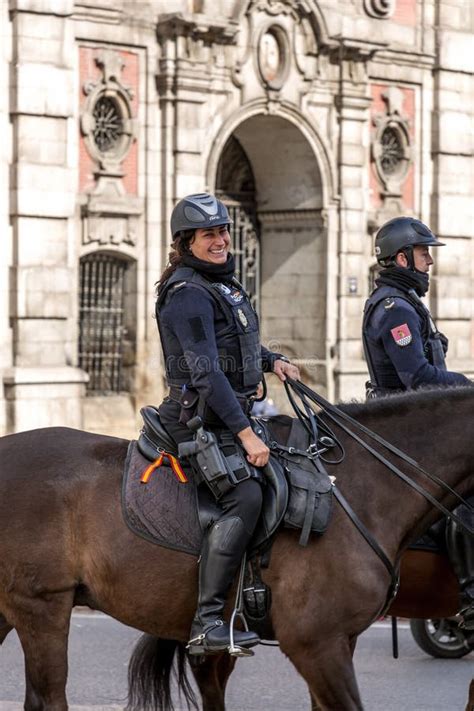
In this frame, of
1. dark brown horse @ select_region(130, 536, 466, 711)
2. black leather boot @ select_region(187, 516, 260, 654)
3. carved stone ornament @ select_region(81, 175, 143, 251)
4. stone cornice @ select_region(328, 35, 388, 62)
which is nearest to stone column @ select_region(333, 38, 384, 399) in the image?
stone cornice @ select_region(328, 35, 388, 62)

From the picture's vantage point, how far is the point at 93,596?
21.7 ft

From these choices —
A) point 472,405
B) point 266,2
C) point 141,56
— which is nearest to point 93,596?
point 472,405

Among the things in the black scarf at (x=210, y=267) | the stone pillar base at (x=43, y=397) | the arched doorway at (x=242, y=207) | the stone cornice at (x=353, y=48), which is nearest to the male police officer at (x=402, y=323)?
the black scarf at (x=210, y=267)

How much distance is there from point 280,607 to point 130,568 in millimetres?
672

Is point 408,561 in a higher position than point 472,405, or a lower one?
lower

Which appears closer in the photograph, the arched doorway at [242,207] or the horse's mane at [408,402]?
the horse's mane at [408,402]

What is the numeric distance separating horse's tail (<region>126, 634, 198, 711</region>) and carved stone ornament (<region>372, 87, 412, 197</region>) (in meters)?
19.0

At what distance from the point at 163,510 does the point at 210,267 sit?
3.62 ft

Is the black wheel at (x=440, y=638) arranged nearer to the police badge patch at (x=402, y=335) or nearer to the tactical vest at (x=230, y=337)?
the police badge patch at (x=402, y=335)

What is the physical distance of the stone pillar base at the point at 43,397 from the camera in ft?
65.5

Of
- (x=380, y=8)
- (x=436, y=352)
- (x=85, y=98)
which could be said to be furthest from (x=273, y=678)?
(x=380, y=8)

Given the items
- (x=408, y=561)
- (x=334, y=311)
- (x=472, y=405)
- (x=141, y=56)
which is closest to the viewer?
(x=472, y=405)

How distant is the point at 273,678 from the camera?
Answer: 9.48m

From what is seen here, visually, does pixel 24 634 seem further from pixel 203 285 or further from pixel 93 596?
pixel 203 285
